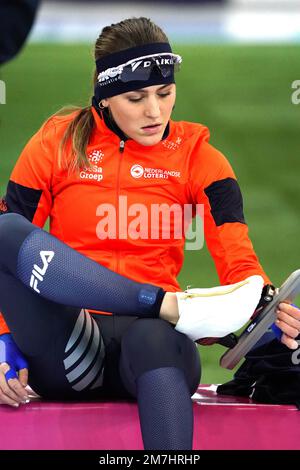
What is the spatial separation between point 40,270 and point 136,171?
0.42m

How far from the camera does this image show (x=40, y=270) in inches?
73.3

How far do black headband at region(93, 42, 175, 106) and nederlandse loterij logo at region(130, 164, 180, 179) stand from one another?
161 millimetres

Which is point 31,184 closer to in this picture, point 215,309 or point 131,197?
point 131,197

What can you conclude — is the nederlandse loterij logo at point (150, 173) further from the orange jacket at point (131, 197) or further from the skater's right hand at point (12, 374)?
the skater's right hand at point (12, 374)

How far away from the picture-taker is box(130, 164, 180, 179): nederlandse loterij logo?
7.20ft

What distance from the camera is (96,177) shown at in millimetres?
2186

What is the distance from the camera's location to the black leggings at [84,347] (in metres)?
1.86

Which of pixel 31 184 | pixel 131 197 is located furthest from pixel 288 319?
Result: pixel 31 184

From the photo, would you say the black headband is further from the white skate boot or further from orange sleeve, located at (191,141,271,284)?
the white skate boot

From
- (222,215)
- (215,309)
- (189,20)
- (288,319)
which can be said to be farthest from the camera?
(189,20)

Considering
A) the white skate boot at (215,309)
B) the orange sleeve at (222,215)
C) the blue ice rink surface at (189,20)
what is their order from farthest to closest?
the blue ice rink surface at (189,20)
the orange sleeve at (222,215)
the white skate boot at (215,309)

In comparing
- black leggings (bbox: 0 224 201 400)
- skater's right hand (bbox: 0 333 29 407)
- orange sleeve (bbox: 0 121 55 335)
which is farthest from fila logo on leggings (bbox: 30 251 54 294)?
orange sleeve (bbox: 0 121 55 335)

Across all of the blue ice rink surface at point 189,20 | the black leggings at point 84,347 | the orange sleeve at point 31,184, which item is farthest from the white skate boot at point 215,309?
the blue ice rink surface at point 189,20
